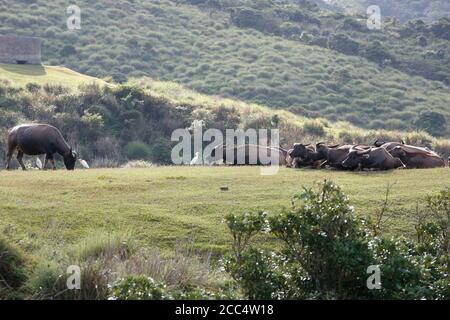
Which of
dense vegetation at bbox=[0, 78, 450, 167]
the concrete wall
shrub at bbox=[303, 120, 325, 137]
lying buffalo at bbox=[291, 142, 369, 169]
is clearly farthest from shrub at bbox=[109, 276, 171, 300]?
the concrete wall

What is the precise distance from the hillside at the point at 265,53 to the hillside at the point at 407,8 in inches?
1566

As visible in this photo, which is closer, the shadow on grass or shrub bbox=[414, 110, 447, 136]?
the shadow on grass

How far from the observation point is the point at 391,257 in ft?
41.0

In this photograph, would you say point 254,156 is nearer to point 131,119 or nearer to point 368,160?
point 368,160

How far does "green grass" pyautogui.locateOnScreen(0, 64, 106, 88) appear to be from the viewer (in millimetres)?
52638

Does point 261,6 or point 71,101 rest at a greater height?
point 261,6

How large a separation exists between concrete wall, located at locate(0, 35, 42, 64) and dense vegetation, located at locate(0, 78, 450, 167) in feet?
31.5

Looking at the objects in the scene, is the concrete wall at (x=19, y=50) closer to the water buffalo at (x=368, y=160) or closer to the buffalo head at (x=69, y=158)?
the buffalo head at (x=69, y=158)

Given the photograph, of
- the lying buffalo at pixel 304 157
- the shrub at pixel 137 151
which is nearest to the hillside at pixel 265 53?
the shrub at pixel 137 151

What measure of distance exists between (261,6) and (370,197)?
261ft

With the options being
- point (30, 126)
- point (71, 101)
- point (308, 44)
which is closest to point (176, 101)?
point (71, 101)

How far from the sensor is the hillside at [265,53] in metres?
68.6

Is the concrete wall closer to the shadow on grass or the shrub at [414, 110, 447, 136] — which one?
the shadow on grass

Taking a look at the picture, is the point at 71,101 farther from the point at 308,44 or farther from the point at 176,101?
the point at 308,44
